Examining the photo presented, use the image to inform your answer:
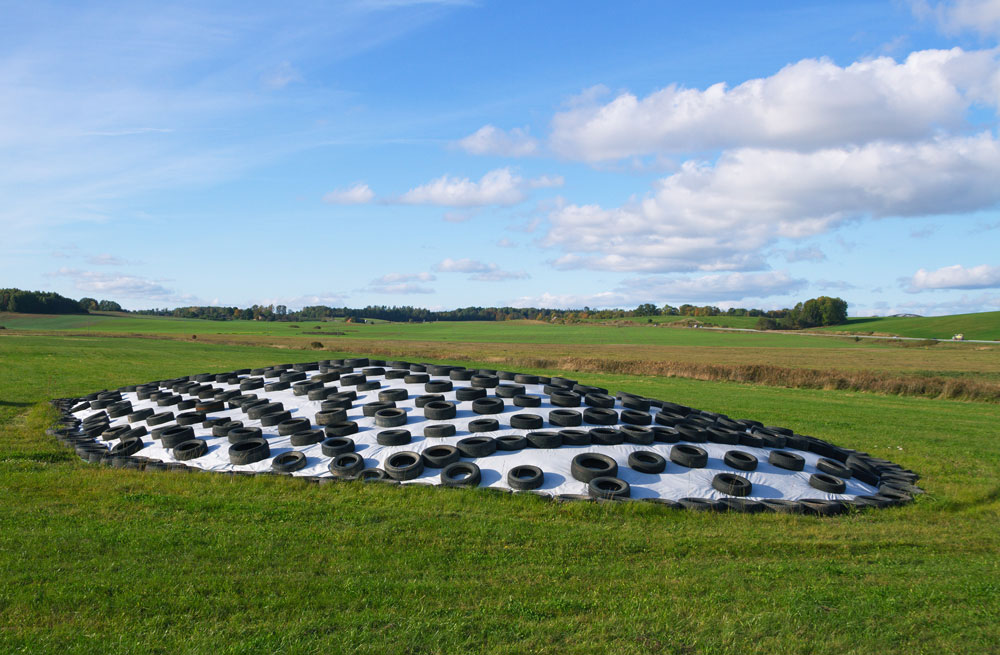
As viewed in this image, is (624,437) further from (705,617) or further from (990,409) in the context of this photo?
(990,409)

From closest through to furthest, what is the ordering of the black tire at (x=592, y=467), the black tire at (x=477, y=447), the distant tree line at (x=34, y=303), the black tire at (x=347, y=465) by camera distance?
the black tire at (x=592, y=467) → the black tire at (x=347, y=465) → the black tire at (x=477, y=447) → the distant tree line at (x=34, y=303)

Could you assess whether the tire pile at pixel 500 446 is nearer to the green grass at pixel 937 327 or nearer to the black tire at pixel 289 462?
the black tire at pixel 289 462

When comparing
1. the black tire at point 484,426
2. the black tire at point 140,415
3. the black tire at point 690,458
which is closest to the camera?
the black tire at point 690,458

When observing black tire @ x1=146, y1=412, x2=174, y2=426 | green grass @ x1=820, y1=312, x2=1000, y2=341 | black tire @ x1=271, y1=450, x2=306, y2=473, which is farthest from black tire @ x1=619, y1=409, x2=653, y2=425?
green grass @ x1=820, y1=312, x2=1000, y2=341

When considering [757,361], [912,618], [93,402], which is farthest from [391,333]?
[912,618]

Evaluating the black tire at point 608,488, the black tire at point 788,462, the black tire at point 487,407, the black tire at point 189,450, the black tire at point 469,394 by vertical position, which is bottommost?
the black tire at point 189,450

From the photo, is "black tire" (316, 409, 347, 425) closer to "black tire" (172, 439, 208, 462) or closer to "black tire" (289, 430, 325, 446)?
"black tire" (289, 430, 325, 446)

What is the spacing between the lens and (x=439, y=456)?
12695mm

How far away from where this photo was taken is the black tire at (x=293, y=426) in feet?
48.4

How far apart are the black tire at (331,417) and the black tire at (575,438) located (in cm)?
610

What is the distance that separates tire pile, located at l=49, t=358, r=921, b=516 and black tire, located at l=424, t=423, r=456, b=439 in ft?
0.11

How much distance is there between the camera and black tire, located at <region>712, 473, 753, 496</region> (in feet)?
37.8

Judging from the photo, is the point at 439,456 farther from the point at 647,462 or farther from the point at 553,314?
the point at 553,314

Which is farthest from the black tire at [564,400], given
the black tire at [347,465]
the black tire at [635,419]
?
the black tire at [347,465]
